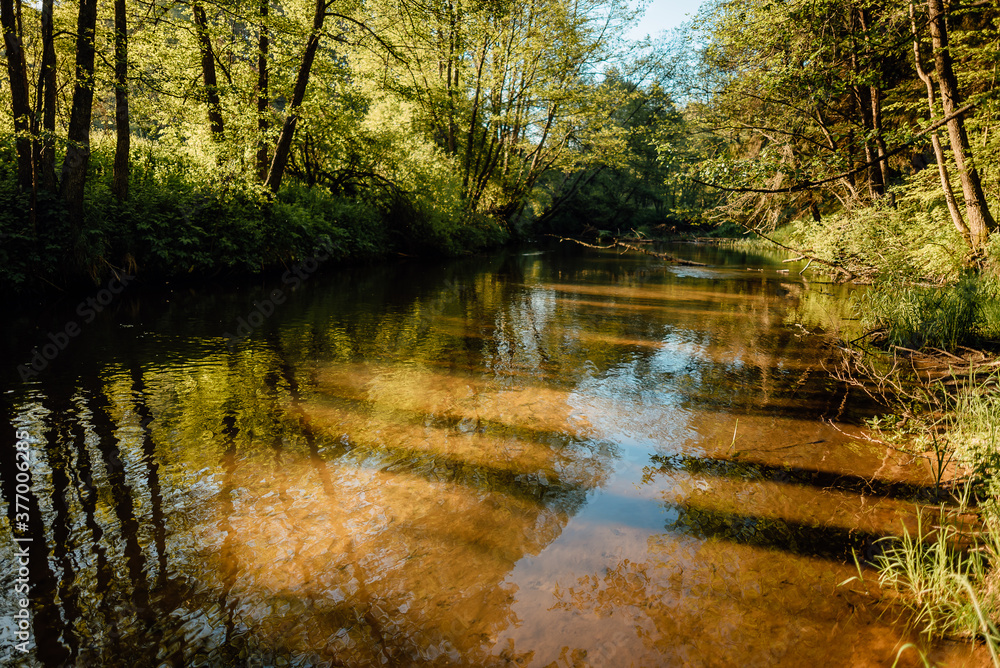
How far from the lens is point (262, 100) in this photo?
14.9m

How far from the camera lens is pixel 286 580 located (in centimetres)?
285

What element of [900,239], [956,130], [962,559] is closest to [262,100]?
[956,130]

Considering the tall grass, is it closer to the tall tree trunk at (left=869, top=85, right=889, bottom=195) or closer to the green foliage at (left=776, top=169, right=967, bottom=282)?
the green foliage at (left=776, top=169, right=967, bottom=282)

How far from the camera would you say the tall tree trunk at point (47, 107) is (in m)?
9.41

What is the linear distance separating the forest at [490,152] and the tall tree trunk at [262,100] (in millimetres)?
99

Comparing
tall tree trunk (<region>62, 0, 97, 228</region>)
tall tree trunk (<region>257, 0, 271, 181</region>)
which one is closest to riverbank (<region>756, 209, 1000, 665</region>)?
tall tree trunk (<region>62, 0, 97, 228</region>)

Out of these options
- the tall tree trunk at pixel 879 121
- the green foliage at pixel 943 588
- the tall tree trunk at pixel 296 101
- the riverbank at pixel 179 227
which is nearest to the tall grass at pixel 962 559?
the green foliage at pixel 943 588

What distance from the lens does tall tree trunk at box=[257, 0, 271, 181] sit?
14.2 m

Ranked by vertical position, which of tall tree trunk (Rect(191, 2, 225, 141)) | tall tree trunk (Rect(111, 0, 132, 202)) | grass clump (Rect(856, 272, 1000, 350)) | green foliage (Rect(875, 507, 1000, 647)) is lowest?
green foliage (Rect(875, 507, 1000, 647))

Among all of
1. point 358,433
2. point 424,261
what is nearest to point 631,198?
point 424,261

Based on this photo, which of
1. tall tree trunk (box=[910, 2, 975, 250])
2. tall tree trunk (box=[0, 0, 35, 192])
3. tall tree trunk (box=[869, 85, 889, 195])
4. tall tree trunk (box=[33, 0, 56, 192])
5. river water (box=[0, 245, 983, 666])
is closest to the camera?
river water (box=[0, 245, 983, 666])

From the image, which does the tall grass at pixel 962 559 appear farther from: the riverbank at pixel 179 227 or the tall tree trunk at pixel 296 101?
the tall tree trunk at pixel 296 101

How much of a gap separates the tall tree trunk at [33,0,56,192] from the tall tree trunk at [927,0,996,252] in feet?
45.3

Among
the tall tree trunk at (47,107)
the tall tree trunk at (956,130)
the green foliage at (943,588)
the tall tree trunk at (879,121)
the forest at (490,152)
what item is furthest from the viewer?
the tall tree trunk at (879,121)
